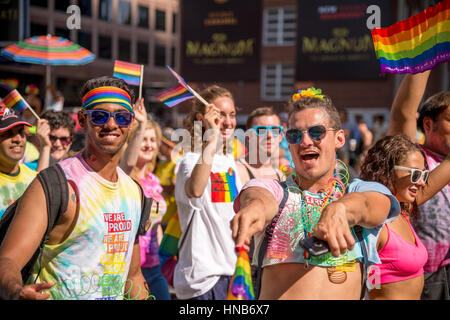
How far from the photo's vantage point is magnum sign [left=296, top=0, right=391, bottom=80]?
2042cm

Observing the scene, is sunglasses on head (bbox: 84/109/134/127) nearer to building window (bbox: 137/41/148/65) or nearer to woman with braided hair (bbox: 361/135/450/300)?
woman with braided hair (bbox: 361/135/450/300)

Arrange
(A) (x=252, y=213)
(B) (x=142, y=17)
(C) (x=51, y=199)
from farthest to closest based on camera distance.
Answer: (B) (x=142, y=17)
(C) (x=51, y=199)
(A) (x=252, y=213)

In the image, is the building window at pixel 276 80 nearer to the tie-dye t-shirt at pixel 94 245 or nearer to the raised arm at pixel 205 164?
the raised arm at pixel 205 164

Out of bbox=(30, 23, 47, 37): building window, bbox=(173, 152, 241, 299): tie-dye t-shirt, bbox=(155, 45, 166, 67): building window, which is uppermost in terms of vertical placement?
bbox=(30, 23, 47, 37): building window

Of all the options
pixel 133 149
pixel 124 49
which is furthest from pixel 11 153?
pixel 124 49

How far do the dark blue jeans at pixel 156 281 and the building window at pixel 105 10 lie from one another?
4275 centimetres

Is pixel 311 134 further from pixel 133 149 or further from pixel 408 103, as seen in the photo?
pixel 133 149

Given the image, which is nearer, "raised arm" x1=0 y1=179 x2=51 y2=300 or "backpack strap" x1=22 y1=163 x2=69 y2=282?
"raised arm" x1=0 y1=179 x2=51 y2=300

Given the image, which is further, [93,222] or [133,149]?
[133,149]

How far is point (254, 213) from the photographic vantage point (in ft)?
6.92

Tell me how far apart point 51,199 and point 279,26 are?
32.2 metres

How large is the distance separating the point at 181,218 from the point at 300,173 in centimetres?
189

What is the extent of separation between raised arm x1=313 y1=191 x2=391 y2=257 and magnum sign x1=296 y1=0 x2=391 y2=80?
1886 centimetres

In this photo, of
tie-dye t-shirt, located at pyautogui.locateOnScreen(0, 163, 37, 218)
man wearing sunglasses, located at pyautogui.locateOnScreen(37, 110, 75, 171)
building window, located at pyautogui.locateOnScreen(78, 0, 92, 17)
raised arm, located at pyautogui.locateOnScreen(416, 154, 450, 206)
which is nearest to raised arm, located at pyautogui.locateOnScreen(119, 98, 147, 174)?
tie-dye t-shirt, located at pyautogui.locateOnScreen(0, 163, 37, 218)
